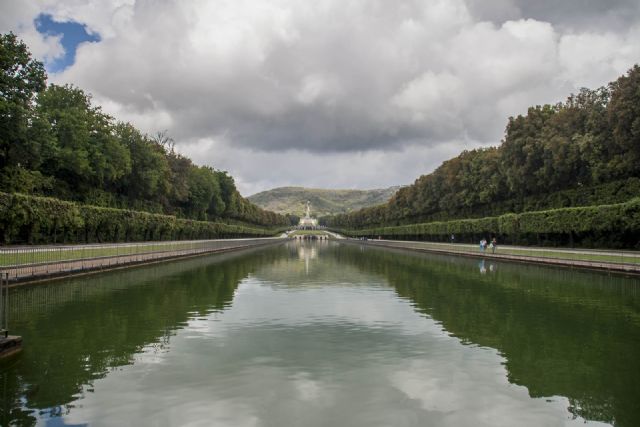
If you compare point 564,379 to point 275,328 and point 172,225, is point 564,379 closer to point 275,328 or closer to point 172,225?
point 275,328

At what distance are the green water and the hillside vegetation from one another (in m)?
29.3

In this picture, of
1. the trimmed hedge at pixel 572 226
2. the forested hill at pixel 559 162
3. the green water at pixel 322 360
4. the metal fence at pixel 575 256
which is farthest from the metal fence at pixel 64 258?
the forested hill at pixel 559 162

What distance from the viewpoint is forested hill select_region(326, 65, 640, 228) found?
44.7 meters

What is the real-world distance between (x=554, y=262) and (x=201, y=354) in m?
29.8

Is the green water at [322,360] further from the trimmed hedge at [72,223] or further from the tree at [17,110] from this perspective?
the tree at [17,110]

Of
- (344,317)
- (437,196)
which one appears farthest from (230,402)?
(437,196)

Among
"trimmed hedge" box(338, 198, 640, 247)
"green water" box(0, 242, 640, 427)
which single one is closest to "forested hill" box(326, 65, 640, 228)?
"trimmed hedge" box(338, 198, 640, 247)

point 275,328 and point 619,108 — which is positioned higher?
point 619,108

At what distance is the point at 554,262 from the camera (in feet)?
113

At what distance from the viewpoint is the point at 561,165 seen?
54.8 metres

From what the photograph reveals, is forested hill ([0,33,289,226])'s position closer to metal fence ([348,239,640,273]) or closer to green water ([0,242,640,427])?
green water ([0,242,640,427])

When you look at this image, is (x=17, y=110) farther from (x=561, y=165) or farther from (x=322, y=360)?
(x=561, y=165)

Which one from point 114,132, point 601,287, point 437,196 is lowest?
point 601,287

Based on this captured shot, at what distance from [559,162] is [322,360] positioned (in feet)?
169
